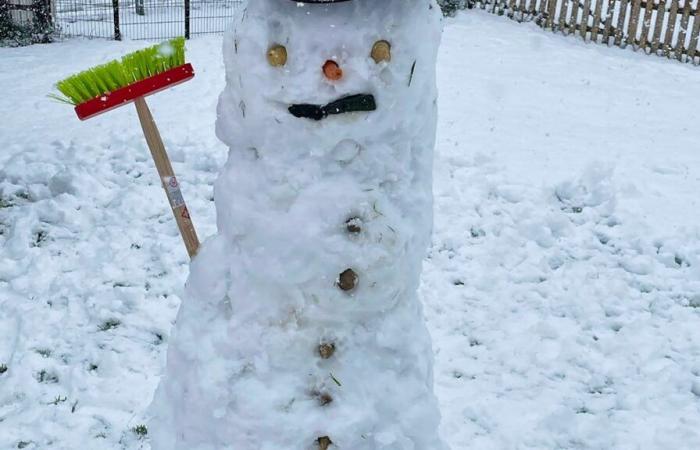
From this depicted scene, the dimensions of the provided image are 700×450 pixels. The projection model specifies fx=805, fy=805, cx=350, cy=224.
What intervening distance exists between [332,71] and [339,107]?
3.8 inches

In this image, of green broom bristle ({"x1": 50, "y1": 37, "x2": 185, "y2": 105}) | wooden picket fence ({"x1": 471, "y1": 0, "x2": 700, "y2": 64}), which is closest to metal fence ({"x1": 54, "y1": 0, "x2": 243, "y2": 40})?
wooden picket fence ({"x1": 471, "y1": 0, "x2": 700, "y2": 64})

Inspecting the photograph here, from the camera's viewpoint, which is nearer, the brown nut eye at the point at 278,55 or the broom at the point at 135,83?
the brown nut eye at the point at 278,55

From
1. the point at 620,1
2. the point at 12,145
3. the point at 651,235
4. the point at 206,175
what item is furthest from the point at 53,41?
the point at 651,235

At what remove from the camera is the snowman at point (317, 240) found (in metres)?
2.17

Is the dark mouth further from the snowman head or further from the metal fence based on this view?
the metal fence

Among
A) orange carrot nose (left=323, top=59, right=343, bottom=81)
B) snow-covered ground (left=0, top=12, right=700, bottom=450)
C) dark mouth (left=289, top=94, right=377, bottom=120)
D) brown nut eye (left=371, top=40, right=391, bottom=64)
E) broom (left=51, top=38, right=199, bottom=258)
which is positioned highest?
brown nut eye (left=371, top=40, right=391, bottom=64)

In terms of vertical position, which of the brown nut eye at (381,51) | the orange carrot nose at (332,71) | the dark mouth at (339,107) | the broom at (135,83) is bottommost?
the broom at (135,83)

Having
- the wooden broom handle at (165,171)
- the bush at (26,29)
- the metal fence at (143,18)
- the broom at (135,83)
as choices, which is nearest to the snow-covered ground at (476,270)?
the wooden broom handle at (165,171)

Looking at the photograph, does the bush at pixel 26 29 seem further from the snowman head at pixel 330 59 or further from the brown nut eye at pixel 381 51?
the brown nut eye at pixel 381 51

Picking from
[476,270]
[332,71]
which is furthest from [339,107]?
[476,270]

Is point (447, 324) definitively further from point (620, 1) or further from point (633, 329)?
point (620, 1)

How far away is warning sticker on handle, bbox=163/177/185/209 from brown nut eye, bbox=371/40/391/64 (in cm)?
89

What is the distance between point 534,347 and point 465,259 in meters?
0.99

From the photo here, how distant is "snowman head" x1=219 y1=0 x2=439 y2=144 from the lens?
2150 mm
